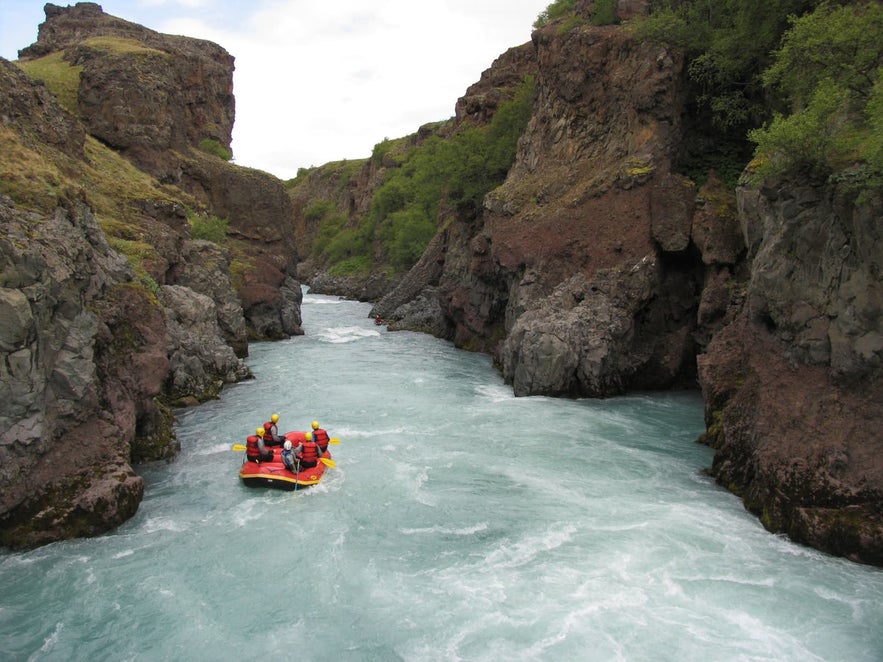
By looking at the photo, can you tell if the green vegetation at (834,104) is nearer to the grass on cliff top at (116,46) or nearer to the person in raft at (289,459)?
the person in raft at (289,459)

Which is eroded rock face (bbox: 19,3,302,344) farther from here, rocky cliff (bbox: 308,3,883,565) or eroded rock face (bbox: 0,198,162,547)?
eroded rock face (bbox: 0,198,162,547)

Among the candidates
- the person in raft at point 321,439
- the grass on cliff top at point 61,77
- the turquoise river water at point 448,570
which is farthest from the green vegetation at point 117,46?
the person in raft at point 321,439

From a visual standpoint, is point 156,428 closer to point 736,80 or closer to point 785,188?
point 785,188

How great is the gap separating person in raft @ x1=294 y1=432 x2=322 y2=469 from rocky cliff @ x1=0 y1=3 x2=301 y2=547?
11.9 ft

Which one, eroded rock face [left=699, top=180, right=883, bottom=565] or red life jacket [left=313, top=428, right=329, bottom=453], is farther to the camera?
red life jacket [left=313, top=428, right=329, bottom=453]

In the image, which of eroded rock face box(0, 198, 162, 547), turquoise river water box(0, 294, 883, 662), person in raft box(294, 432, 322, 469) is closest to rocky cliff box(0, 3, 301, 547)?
eroded rock face box(0, 198, 162, 547)

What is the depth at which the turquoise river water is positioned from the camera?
32.3 ft

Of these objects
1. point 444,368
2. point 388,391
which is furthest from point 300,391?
point 444,368

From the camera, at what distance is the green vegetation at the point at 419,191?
39.6 m

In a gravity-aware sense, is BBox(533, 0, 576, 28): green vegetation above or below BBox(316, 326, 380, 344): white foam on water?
above

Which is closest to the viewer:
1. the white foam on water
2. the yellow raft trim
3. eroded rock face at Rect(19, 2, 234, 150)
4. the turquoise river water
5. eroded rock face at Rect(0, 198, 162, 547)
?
the turquoise river water

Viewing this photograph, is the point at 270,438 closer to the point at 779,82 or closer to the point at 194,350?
the point at 194,350

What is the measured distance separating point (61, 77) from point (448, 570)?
37634mm

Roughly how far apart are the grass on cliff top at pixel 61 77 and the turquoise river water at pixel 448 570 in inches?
1028
